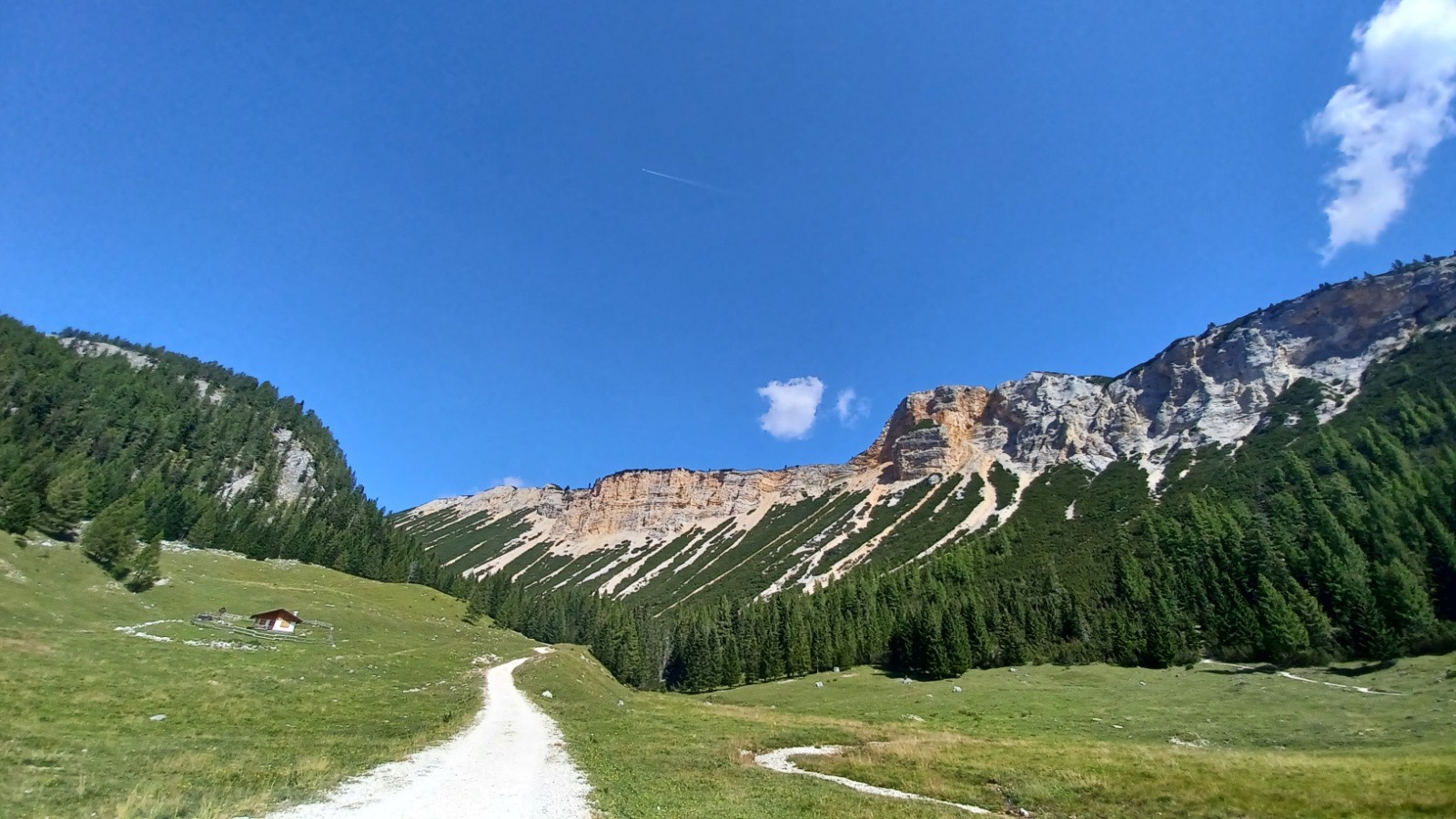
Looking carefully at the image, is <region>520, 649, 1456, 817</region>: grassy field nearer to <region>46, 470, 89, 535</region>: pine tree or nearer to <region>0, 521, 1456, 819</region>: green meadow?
<region>0, 521, 1456, 819</region>: green meadow

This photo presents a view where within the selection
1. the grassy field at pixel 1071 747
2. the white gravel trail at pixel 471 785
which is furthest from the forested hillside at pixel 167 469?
the white gravel trail at pixel 471 785

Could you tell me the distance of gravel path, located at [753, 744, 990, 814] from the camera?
58.7 feet

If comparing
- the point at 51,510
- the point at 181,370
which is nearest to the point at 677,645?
the point at 51,510


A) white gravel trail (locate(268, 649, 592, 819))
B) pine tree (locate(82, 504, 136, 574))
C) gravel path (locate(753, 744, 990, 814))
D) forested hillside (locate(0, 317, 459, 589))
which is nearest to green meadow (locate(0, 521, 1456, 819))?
gravel path (locate(753, 744, 990, 814))

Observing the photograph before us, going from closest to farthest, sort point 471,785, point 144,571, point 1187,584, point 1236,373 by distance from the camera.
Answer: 1. point 471,785
2. point 144,571
3. point 1187,584
4. point 1236,373

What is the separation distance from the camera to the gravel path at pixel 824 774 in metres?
17.9

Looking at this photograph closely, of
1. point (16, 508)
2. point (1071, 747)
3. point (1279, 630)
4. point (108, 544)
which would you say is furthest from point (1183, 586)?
point (16, 508)

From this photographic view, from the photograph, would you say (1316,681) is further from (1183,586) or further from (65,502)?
(65,502)

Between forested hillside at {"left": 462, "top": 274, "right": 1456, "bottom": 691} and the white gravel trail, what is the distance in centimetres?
6263

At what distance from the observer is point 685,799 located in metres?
15.9

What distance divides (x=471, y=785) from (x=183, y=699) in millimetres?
17928

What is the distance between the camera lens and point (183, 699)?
24.1 metres

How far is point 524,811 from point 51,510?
94.6m

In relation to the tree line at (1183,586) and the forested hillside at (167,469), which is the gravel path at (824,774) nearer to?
the tree line at (1183,586)
